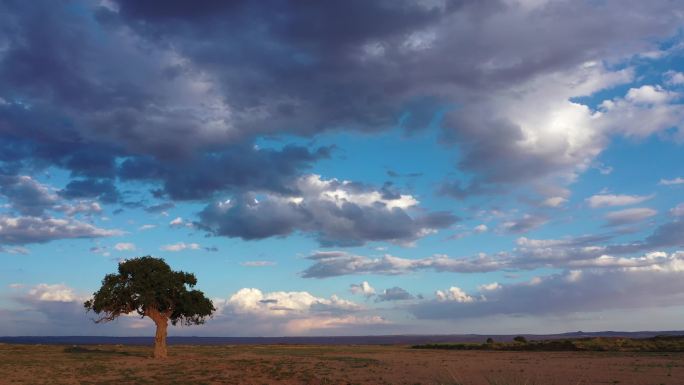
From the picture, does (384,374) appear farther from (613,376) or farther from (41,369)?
(41,369)

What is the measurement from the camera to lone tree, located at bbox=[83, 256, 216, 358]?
54812 mm

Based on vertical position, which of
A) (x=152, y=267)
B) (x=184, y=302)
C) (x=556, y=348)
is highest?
(x=152, y=267)

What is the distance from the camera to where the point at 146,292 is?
179ft

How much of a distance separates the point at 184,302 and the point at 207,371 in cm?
1554

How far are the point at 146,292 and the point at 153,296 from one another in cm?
78

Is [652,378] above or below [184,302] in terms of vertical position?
below

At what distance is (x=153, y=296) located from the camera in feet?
179

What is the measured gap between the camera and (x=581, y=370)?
4262 centimetres

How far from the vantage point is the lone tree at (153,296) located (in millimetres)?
54812

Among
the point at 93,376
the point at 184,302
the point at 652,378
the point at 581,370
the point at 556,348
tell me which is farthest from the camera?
the point at 556,348

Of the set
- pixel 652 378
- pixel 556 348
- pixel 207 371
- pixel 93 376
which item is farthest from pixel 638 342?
pixel 93 376

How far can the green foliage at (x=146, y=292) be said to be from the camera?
180 ft

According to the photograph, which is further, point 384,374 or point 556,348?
point 556,348

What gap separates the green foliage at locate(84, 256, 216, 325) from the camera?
54.8 metres
